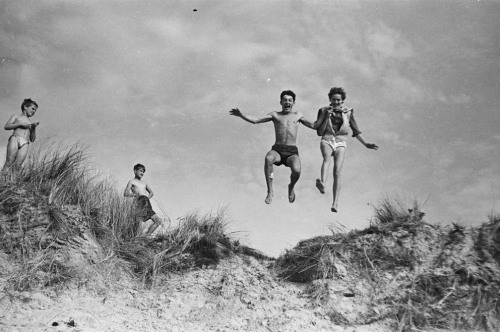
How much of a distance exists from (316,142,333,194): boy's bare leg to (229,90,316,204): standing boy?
0.38 m

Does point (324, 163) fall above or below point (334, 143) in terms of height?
below

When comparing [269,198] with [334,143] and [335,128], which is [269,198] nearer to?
[334,143]

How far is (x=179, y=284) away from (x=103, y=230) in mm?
1197

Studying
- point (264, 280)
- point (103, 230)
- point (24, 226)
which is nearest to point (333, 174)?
point (264, 280)

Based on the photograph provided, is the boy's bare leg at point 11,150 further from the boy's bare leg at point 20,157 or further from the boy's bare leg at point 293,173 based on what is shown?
the boy's bare leg at point 293,173

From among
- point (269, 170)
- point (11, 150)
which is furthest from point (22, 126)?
point (269, 170)

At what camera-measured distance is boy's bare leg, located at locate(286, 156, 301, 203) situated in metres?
6.64

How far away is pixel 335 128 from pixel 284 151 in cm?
88

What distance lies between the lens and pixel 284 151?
266 inches

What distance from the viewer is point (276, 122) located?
6938 millimetres

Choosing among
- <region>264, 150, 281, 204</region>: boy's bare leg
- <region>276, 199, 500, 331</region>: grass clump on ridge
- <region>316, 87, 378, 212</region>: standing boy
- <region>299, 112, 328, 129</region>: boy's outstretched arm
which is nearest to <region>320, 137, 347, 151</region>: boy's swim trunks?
<region>316, 87, 378, 212</region>: standing boy

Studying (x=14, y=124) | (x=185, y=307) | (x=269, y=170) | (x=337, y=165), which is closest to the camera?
(x=185, y=307)

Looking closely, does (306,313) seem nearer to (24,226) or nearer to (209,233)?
(209,233)

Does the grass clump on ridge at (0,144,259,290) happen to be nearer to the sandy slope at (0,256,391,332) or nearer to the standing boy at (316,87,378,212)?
the sandy slope at (0,256,391,332)
